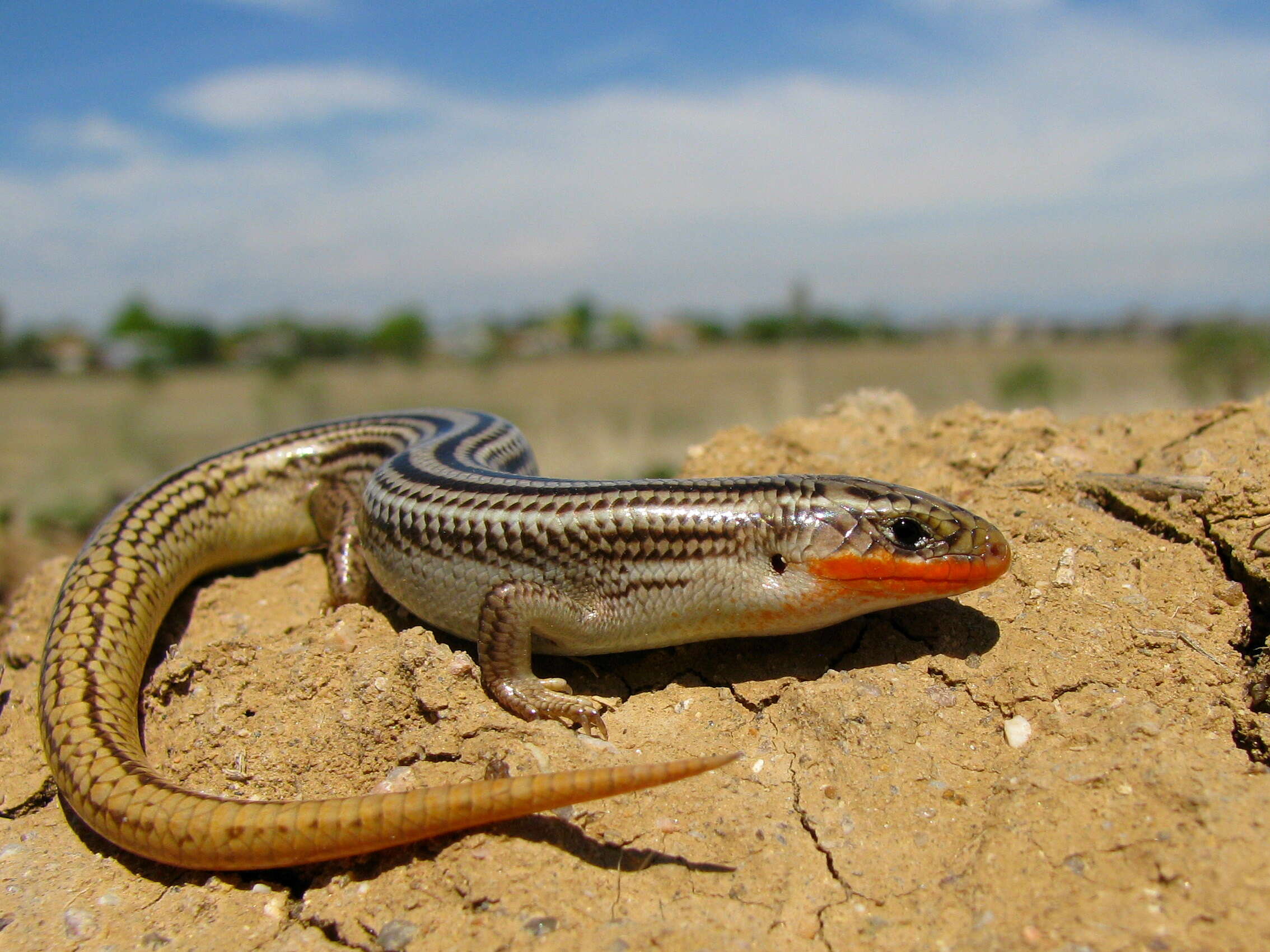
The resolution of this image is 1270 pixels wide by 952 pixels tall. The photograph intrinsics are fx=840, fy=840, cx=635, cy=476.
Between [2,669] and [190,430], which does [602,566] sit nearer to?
[2,669]

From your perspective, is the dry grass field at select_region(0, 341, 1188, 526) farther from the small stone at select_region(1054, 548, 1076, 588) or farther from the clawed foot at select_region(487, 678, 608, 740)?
the clawed foot at select_region(487, 678, 608, 740)

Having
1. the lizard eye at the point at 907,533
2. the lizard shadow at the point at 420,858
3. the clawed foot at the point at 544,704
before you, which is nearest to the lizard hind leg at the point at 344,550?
the clawed foot at the point at 544,704

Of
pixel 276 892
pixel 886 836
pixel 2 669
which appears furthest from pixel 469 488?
pixel 2 669

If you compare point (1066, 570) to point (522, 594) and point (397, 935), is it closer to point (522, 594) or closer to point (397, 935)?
point (522, 594)

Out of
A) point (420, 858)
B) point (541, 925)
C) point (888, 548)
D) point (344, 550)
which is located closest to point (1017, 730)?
point (888, 548)

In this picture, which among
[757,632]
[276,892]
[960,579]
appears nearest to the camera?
[276,892]
